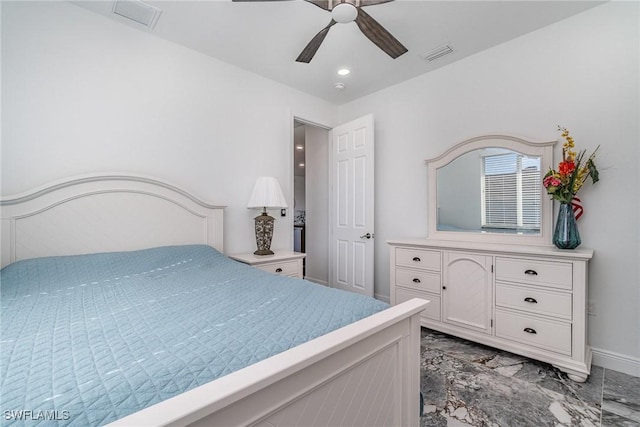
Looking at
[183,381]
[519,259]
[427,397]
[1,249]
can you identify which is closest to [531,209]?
[519,259]

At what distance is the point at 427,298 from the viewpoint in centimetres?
261

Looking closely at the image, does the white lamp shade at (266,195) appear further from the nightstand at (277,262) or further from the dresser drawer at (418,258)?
the dresser drawer at (418,258)

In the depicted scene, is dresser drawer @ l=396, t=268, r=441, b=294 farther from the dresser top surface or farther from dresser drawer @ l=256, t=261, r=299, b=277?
dresser drawer @ l=256, t=261, r=299, b=277

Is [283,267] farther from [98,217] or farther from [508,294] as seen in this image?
[508,294]

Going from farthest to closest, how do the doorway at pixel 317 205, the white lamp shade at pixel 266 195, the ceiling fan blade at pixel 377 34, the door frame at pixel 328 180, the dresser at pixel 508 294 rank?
the doorway at pixel 317 205 < the door frame at pixel 328 180 < the white lamp shade at pixel 266 195 < the dresser at pixel 508 294 < the ceiling fan blade at pixel 377 34

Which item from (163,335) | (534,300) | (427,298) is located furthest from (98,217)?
(534,300)

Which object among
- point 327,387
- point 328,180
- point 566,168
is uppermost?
point 328,180

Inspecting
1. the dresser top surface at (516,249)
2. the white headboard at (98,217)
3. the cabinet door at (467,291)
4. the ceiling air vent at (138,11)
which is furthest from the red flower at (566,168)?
the ceiling air vent at (138,11)

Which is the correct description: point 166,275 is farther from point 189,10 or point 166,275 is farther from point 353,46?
point 353,46

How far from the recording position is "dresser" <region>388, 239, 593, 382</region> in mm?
1875

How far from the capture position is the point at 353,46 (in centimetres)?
254

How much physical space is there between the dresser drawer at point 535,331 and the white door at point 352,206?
136 cm

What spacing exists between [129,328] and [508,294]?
240cm

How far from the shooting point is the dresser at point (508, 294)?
1.88 metres
